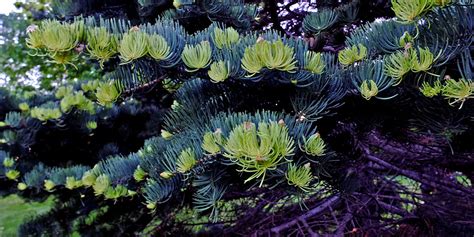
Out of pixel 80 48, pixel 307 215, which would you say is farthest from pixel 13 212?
pixel 80 48

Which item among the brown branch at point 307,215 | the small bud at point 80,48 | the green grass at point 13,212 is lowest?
the green grass at point 13,212

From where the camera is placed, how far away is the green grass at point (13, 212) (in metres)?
3.51

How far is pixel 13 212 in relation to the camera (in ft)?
14.0

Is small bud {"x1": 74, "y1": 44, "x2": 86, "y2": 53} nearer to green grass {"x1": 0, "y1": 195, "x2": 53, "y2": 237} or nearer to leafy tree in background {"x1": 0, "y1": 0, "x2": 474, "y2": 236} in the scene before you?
leafy tree in background {"x1": 0, "y1": 0, "x2": 474, "y2": 236}

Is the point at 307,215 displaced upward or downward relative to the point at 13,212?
upward

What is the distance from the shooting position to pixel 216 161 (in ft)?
2.49

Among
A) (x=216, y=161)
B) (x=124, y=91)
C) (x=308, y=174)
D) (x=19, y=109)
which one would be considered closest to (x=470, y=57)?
(x=308, y=174)

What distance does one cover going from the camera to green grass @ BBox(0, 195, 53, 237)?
3512 mm

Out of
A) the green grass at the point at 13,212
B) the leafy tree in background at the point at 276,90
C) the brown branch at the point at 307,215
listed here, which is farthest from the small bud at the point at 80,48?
the green grass at the point at 13,212

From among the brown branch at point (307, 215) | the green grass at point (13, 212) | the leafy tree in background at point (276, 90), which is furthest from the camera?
the green grass at point (13, 212)

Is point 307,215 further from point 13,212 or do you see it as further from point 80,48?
point 13,212

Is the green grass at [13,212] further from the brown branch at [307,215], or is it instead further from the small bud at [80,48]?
the small bud at [80,48]

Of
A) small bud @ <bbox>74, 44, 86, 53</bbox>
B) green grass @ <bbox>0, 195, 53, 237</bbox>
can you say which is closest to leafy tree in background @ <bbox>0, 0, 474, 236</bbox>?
small bud @ <bbox>74, 44, 86, 53</bbox>

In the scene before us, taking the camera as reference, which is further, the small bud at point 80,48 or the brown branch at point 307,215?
Answer: the brown branch at point 307,215
